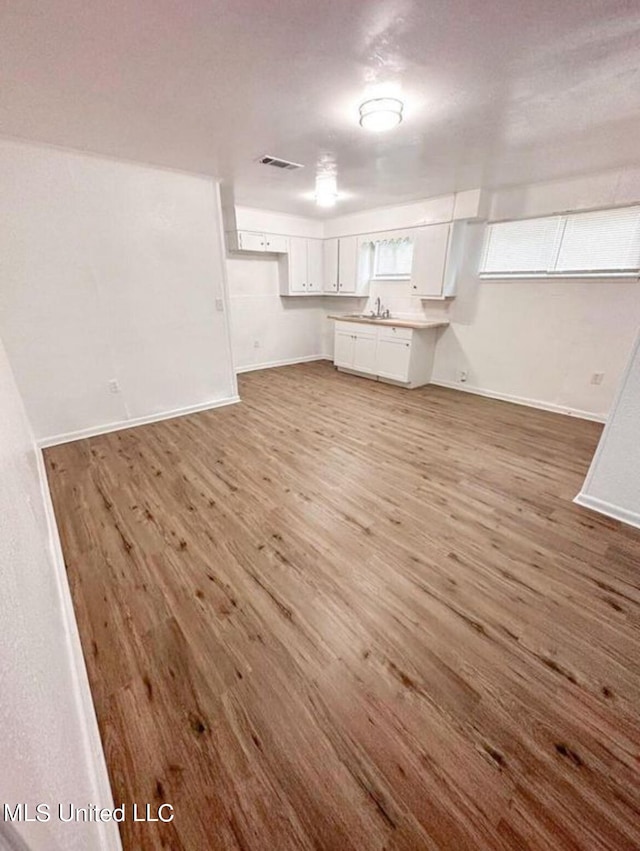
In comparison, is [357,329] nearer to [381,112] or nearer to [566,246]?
[566,246]

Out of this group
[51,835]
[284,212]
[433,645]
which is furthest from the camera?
[284,212]

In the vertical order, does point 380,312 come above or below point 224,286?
below

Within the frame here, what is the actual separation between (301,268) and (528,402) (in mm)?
3948

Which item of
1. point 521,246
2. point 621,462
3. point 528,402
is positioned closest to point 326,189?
point 521,246

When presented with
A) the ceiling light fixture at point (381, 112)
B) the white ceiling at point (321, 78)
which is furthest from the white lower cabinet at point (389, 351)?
the ceiling light fixture at point (381, 112)

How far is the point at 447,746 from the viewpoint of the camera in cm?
109

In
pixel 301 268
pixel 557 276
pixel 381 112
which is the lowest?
pixel 557 276

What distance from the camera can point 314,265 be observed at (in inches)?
226

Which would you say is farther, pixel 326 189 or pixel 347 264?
pixel 347 264

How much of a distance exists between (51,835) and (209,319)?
3805 mm

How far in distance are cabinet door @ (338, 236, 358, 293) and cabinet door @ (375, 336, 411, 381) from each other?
1.37m

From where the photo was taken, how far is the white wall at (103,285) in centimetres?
264

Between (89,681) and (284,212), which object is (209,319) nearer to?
(284,212)

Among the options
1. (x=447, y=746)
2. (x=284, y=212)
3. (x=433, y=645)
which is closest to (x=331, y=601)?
(x=433, y=645)
